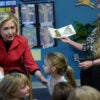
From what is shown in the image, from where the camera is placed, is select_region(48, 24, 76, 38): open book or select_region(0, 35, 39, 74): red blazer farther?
select_region(48, 24, 76, 38): open book

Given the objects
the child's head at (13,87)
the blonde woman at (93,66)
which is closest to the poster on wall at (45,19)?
the blonde woman at (93,66)

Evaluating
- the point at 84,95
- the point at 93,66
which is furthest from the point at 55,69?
the point at 84,95

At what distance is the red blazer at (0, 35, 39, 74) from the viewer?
3.04 metres

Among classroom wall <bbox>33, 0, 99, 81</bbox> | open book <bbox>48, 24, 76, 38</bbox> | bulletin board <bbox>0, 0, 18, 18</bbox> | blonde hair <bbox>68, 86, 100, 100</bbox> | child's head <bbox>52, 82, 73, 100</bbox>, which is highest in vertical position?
bulletin board <bbox>0, 0, 18, 18</bbox>

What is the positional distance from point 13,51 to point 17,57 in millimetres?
67

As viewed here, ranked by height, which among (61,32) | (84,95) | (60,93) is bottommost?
(60,93)

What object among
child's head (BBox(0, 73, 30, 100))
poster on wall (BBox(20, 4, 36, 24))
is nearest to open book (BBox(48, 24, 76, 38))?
child's head (BBox(0, 73, 30, 100))

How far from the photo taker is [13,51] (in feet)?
10.0

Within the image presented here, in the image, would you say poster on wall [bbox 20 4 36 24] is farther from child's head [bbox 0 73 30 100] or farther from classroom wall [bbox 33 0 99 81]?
child's head [bbox 0 73 30 100]

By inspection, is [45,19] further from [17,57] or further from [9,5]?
[17,57]

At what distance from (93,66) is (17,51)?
711 millimetres

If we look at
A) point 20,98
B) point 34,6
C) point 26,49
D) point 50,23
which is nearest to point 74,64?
point 50,23

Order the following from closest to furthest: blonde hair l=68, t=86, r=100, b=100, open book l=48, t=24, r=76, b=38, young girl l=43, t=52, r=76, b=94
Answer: blonde hair l=68, t=86, r=100, b=100 < young girl l=43, t=52, r=76, b=94 < open book l=48, t=24, r=76, b=38

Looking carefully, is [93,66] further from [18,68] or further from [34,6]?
[34,6]
